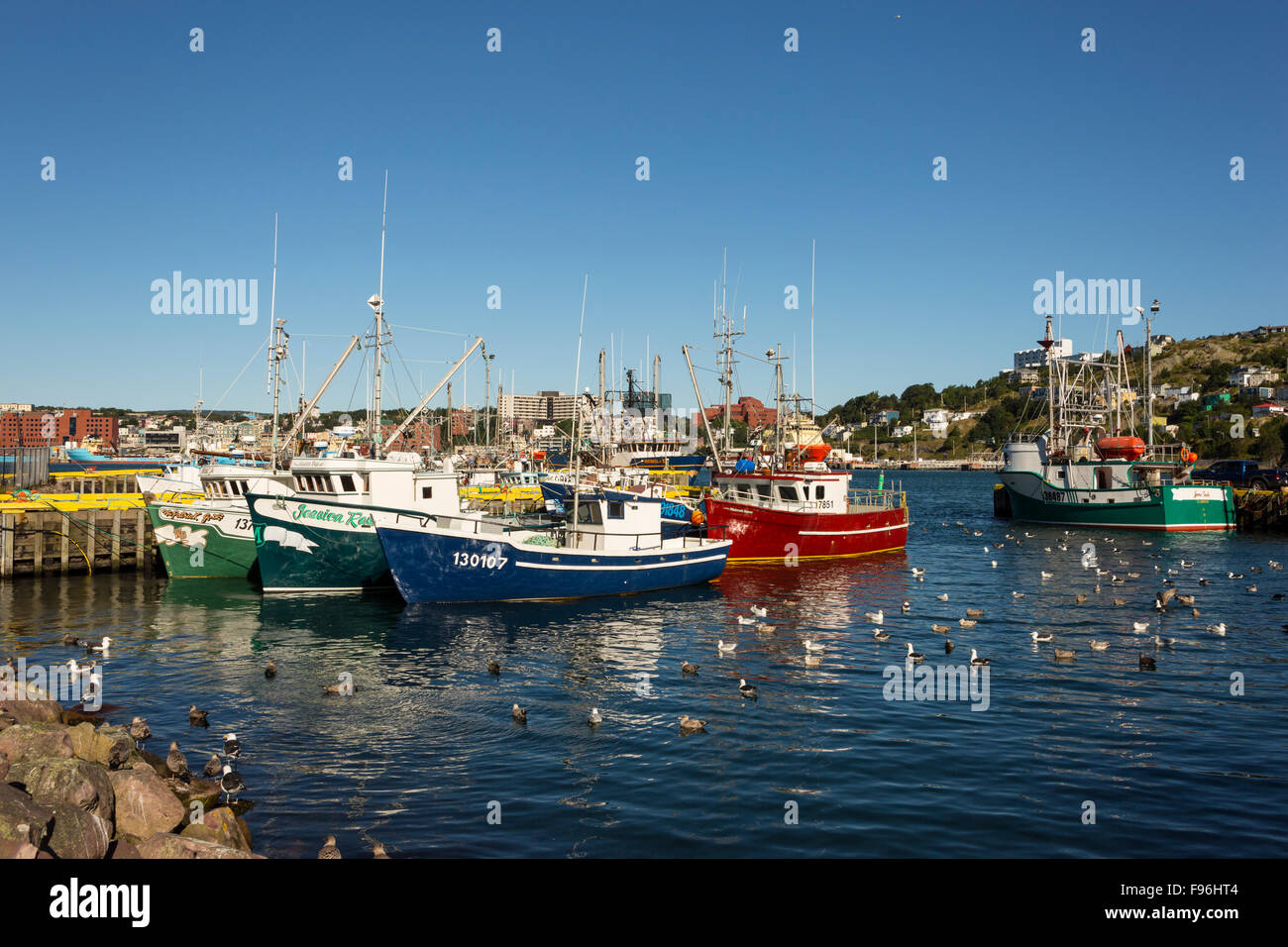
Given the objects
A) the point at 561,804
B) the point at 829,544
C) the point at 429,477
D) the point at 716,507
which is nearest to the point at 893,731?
Result: the point at 561,804

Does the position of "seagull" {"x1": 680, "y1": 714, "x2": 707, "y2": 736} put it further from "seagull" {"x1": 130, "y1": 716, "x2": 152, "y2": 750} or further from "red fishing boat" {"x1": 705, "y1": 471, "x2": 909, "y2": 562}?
"red fishing boat" {"x1": 705, "y1": 471, "x2": 909, "y2": 562}

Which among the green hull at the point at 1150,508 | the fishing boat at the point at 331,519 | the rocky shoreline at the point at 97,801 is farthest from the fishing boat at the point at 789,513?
the rocky shoreline at the point at 97,801

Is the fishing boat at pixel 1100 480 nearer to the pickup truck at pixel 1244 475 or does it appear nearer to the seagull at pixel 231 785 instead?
the pickup truck at pixel 1244 475

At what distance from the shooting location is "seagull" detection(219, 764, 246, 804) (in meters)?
14.6

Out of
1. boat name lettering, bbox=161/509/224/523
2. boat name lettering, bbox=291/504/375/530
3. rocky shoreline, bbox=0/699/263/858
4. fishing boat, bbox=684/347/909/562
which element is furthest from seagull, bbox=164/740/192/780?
fishing boat, bbox=684/347/909/562

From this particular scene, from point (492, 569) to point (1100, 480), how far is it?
61.2 m

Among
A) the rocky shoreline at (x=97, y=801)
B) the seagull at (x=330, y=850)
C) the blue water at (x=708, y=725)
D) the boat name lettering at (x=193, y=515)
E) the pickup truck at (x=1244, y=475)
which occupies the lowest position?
the blue water at (x=708, y=725)

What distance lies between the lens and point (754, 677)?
23469mm

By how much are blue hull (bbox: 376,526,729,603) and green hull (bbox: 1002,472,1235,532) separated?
52065 mm

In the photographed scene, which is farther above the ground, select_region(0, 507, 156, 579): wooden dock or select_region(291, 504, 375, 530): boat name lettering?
select_region(291, 504, 375, 530): boat name lettering

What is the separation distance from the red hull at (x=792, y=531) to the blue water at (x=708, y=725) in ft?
36.5

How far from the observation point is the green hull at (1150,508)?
67938 mm

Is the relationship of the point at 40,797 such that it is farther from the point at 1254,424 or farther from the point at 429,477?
the point at 1254,424
